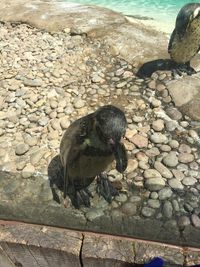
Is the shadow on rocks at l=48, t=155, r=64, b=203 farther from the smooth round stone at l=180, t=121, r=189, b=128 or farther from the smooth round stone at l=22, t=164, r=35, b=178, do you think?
the smooth round stone at l=180, t=121, r=189, b=128

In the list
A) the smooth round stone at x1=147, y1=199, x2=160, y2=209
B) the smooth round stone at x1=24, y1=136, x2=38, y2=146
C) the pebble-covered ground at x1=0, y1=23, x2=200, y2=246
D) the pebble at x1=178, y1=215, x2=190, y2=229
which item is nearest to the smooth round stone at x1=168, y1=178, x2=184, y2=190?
the pebble-covered ground at x1=0, y1=23, x2=200, y2=246

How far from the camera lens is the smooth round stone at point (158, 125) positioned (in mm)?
4316

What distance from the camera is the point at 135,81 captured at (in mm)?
5000

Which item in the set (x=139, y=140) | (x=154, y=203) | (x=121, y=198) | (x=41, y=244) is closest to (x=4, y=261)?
(x=41, y=244)

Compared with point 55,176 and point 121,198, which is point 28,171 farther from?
point 121,198

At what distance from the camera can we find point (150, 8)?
9.35 meters

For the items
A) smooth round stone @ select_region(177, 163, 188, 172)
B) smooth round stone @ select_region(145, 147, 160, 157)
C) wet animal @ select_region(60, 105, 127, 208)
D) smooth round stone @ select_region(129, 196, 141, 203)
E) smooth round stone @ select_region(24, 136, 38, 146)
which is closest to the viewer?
wet animal @ select_region(60, 105, 127, 208)

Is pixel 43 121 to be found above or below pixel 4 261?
above

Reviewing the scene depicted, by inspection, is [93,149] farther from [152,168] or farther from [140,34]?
[140,34]

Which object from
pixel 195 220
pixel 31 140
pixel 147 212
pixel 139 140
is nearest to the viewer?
pixel 195 220

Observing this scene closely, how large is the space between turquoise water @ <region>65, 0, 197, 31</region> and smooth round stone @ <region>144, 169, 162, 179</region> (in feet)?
15.9

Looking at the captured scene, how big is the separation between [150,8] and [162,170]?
6.17m

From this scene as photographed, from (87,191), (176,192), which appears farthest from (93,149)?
(176,192)

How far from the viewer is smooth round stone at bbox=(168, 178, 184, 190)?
3.72 meters
